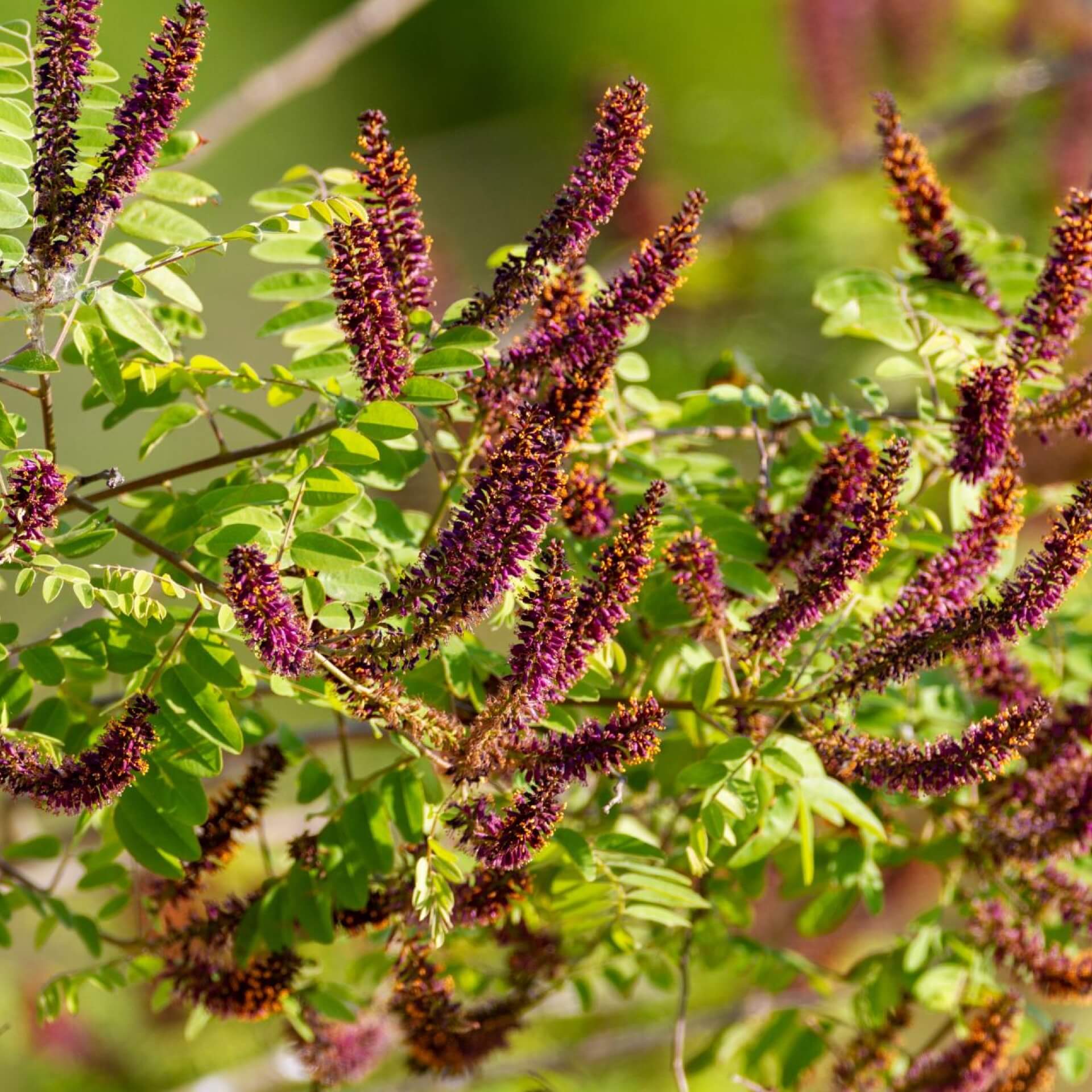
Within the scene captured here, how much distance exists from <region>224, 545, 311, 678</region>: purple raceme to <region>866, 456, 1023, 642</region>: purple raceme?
0.41 meters

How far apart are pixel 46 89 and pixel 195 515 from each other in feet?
1.12

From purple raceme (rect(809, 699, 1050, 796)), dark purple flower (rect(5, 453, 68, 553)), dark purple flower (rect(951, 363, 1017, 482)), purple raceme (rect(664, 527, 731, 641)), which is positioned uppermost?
dark purple flower (rect(951, 363, 1017, 482))

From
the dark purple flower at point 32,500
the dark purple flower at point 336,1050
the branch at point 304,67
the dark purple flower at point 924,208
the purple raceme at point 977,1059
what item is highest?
the branch at point 304,67

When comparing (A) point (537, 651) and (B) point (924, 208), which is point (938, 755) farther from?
(B) point (924, 208)

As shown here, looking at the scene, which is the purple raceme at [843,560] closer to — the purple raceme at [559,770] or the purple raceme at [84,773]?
the purple raceme at [559,770]

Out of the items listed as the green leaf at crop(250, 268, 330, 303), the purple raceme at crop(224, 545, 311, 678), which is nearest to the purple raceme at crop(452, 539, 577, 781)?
the purple raceme at crop(224, 545, 311, 678)

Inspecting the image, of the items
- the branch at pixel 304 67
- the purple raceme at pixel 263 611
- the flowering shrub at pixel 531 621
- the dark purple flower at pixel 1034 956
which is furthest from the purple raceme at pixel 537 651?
the branch at pixel 304 67

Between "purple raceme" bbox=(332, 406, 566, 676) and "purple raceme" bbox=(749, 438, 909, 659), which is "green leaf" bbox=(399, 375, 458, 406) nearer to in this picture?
"purple raceme" bbox=(332, 406, 566, 676)

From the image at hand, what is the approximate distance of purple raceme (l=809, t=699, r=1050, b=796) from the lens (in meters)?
0.84

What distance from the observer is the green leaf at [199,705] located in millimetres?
922

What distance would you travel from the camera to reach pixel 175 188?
108cm

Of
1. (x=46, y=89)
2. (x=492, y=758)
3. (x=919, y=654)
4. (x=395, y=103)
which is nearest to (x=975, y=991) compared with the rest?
(x=919, y=654)

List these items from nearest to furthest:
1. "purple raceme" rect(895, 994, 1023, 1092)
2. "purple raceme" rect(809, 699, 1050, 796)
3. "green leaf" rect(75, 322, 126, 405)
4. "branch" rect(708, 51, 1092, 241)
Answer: "purple raceme" rect(809, 699, 1050, 796), "green leaf" rect(75, 322, 126, 405), "purple raceme" rect(895, 994, 1023, 1092), "branch" rect(708, 51, 1092, 241)

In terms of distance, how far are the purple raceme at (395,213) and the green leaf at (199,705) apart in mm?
312
